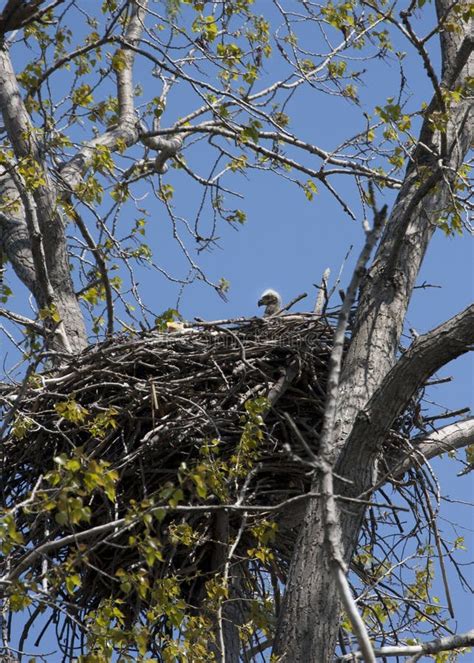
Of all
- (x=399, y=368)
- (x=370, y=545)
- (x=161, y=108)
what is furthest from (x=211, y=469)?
(x=161, y=108)

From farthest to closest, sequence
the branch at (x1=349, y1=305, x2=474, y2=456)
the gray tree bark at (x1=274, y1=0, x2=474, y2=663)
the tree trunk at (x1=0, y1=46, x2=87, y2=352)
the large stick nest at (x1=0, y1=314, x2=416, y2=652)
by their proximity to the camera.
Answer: the tree trunk at (x1=0, y1=46, x2=87, y2=352)
the large stick nest at (x1=0, y1=314, x2=416, y2=652)
the branch at (x1=349, y1=305, x2=474, y2=456)
the gray tree bark at (x1=274, y1=0, x2=474, y2=663)

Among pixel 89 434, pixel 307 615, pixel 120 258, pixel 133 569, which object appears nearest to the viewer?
pixel 307 615

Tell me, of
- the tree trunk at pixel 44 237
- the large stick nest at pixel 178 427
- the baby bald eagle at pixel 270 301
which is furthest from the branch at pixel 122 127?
the large stick nest at pixel 178 427

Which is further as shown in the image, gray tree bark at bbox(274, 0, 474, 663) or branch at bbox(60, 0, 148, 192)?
branch at bbox(60, 0, 148, 192)

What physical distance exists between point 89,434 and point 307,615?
2062 mm

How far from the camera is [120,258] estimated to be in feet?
30.2

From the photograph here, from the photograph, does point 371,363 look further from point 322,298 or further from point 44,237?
point 44,237

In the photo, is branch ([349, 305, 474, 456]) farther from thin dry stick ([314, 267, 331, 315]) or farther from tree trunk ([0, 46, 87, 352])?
tree trunk ([0, 46, 87, 352])

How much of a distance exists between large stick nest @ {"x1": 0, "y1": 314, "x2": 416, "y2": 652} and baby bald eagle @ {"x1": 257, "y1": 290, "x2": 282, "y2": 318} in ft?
5.93

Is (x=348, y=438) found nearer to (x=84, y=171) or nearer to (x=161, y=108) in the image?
(x=84, y=171)

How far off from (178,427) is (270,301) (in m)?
2.56

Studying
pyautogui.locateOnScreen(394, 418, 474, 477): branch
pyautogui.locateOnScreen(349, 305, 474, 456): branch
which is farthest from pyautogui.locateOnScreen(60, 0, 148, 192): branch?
pyautogui.locateOnScreen(349, 305, 474, 456): branch

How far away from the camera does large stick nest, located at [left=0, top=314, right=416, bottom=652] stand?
20.9 ft

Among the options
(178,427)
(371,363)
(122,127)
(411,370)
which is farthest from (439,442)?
(122,127)
